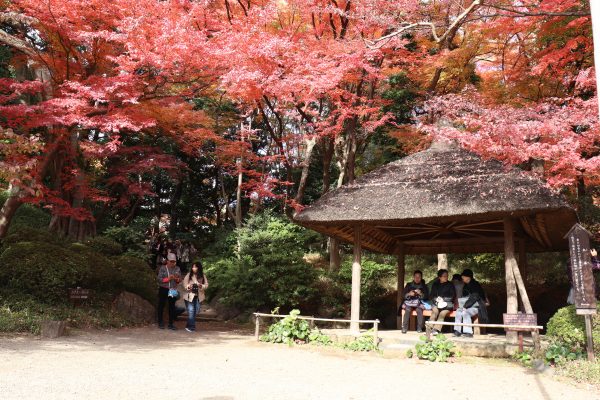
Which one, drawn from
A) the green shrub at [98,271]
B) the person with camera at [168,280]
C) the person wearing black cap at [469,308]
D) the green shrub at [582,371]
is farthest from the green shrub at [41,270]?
the green shrub at [582,371]

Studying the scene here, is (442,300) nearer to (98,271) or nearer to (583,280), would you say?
(583,280)

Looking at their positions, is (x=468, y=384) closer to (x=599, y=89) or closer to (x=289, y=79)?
(x=599, y=89)

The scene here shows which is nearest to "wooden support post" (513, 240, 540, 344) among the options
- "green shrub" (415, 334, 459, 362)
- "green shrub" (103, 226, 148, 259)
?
"green shrub" (415, 334, 459, 362)

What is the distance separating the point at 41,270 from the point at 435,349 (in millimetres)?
7864

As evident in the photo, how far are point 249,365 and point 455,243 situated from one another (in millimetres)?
7203

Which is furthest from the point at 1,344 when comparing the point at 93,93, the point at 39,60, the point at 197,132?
the point at 197,132

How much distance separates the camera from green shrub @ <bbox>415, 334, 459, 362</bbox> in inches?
301

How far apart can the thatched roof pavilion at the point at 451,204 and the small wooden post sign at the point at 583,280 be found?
735 millimetres

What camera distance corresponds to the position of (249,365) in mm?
6637

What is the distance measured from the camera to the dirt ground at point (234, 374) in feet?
16.1

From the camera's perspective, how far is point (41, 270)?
9.50 metres

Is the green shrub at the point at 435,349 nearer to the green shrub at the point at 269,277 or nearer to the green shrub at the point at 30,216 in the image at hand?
the green shrub at the point at 269,277

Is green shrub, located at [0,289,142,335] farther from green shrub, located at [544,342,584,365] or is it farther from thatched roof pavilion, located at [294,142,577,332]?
green shrub, located at [544,342,584,365]

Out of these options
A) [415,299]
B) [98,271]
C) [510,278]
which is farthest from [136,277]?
[510,278]
